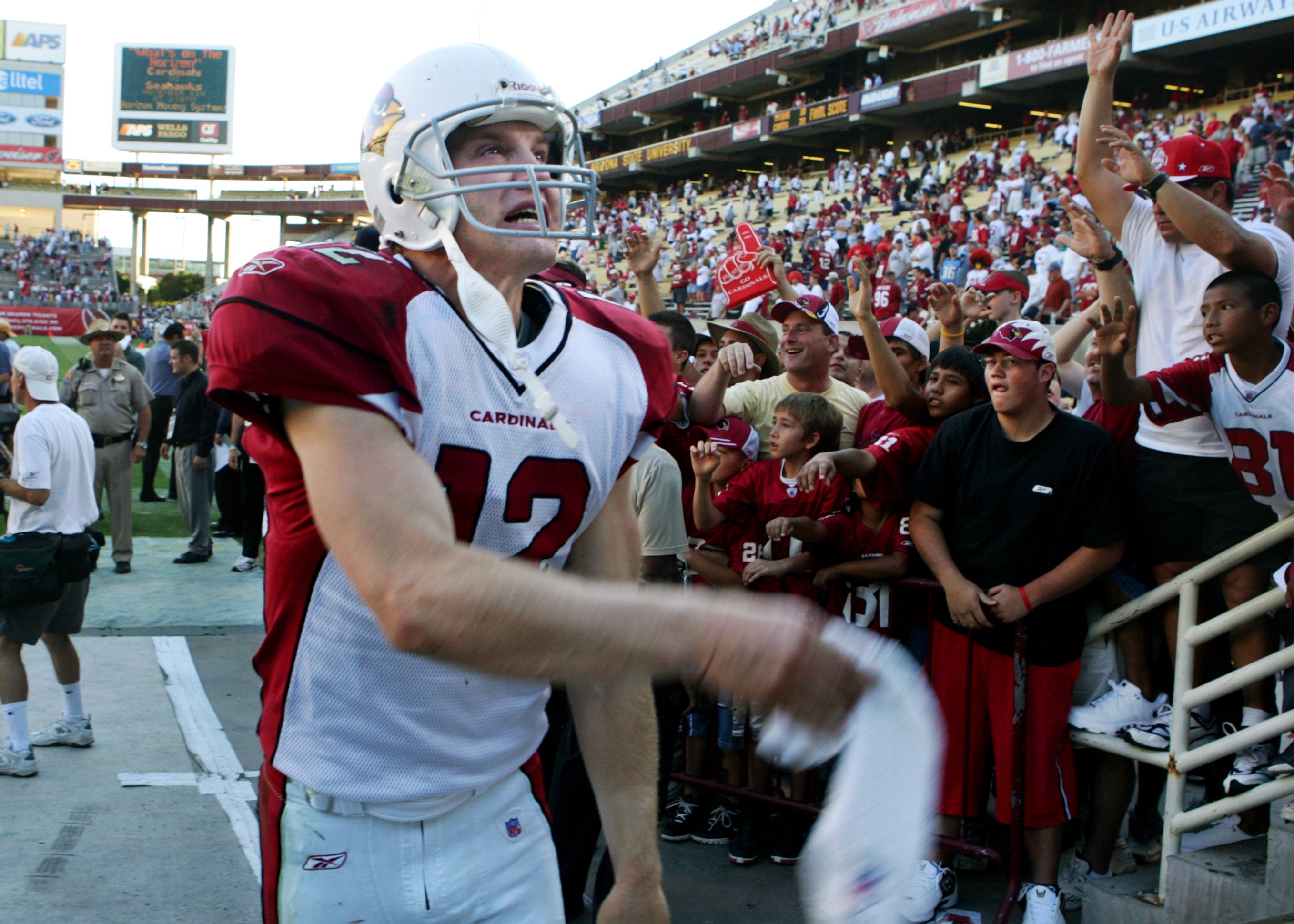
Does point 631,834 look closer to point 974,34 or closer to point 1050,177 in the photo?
point 1050,177

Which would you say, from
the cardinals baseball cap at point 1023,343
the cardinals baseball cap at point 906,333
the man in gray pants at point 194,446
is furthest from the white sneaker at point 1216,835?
the man in gray pants at point 194,446

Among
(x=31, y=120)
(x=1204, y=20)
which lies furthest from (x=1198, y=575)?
(x=31, y=120)

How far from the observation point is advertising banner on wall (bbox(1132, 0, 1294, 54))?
85.8 feet

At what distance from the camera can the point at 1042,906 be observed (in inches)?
149

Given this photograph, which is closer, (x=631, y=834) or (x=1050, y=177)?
(x=631, y=834)

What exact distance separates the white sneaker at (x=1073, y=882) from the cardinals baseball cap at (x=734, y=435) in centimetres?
219

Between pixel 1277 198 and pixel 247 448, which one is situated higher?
pixel 1277 198

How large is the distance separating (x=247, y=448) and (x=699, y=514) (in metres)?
3.40

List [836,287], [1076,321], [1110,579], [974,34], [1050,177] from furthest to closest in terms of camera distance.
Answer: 1. [974,34]
2. [1050,177]
3. [836,287]
4. [1076,321]
5. [1110,579]

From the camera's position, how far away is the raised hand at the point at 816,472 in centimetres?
414

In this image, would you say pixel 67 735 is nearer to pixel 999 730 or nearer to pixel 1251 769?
pixel 999 730

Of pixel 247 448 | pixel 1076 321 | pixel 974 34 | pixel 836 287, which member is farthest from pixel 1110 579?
pixel 974 34

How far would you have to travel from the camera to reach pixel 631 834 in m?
1.73

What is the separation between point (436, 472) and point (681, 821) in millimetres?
3708
